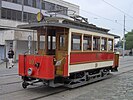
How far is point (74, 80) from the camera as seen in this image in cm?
1227

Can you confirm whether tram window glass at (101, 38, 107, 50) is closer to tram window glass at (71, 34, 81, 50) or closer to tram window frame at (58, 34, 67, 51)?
tram window glass at (71, 34, 81, 50)

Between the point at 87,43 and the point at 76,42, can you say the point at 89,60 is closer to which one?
the point at 87,43

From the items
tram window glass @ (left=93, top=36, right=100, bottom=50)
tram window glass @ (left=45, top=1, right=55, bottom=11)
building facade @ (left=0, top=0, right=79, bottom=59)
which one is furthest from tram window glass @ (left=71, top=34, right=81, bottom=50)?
tram window glass @ (left=45, top=1, right=55, bottom=11)

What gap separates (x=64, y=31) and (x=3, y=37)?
26.2 meters

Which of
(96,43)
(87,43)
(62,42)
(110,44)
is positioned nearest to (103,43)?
(96,43)

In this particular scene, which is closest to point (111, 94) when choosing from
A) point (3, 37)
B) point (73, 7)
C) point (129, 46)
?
point (3, 37)

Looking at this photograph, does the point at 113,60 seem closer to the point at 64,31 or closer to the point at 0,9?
the point at 64,31

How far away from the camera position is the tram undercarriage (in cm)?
1139

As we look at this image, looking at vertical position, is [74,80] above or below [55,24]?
below

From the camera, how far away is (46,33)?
12.2 m

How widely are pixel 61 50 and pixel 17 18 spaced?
36.2m

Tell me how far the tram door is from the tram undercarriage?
0.44m

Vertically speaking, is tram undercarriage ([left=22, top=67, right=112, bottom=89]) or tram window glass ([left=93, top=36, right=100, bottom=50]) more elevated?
tram window glass ([left=93, top=36, right=100, bottom=50])

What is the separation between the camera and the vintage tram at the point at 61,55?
36.2 ft
